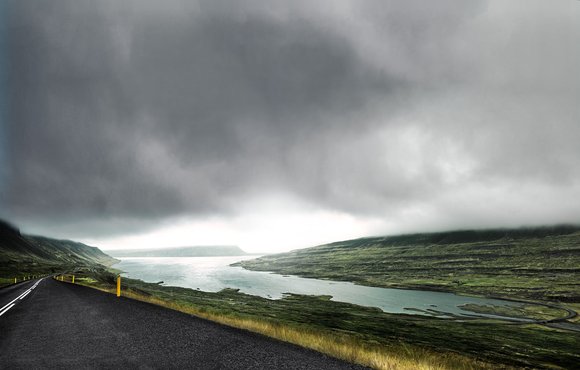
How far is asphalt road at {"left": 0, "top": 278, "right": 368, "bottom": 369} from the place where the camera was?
7070 mm

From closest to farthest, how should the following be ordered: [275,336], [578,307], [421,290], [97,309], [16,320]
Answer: [275,336], [16,320], [97,309], [578,307], [421,290]

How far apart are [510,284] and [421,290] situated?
1784 inches

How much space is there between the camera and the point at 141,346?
332 inches

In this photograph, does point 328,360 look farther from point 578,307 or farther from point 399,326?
point 578,307

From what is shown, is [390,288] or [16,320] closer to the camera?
[16,320]

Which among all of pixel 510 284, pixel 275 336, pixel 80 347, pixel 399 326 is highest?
pixel 80 347

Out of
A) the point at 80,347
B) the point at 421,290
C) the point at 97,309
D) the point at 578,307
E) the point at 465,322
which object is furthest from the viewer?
the point at 421,290

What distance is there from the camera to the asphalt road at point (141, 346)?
278 inches

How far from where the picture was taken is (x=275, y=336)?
10164 mm

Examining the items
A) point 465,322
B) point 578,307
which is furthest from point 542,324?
point 578,307

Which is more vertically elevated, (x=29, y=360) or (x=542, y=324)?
(x=29, y=360)

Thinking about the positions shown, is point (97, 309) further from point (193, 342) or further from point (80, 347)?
point (193, 342)

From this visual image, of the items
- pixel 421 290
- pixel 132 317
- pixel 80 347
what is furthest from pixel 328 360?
pixel 421 290

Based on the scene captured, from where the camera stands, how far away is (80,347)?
8383mm
